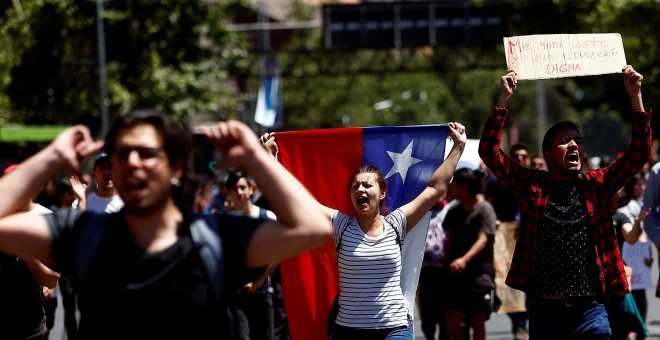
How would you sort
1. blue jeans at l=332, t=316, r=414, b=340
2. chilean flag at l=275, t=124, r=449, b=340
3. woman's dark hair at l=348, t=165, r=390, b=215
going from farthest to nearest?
1. chilean flag at l=275, t=124, r=449, b=340
2. woman's dark hair at l=348, t=165, r=390, b=215
3. blue jeans at l=332, t=316, r=414, b=340

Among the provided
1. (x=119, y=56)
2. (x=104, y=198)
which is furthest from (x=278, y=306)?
(x=119, y=56)

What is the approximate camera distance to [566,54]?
24.9ft

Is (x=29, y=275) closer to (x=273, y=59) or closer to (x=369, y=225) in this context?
(x=369, y=225)

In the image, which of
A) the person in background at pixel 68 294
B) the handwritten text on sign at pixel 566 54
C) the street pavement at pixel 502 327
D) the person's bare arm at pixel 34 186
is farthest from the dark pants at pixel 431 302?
the person's bare arm at pixel 34 186

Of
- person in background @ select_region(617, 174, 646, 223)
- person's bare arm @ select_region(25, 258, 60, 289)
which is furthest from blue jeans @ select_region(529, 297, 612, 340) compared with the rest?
person in background @ select_region(617, 174, 646, 223)

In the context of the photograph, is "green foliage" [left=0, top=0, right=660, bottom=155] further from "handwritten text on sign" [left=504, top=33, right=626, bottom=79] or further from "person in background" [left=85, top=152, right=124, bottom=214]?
"handwritten text on sign" [left=504, top=33, right=626, bottom=79]

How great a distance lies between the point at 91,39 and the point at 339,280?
27821 mm

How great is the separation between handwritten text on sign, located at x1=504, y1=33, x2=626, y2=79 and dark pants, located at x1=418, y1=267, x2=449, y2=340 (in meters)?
3.30

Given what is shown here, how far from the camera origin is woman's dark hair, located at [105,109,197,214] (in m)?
4.21

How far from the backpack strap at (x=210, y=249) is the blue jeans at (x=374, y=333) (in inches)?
110

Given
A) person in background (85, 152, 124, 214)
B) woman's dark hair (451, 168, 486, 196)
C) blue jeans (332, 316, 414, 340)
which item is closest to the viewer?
blue jeans (332, 316, 414, 340)

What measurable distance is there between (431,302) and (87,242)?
698cm

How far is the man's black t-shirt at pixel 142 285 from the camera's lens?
418 centimetres

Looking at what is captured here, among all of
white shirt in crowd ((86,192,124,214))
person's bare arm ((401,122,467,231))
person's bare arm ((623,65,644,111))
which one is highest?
person's bare arm ((623,65,644,111))
